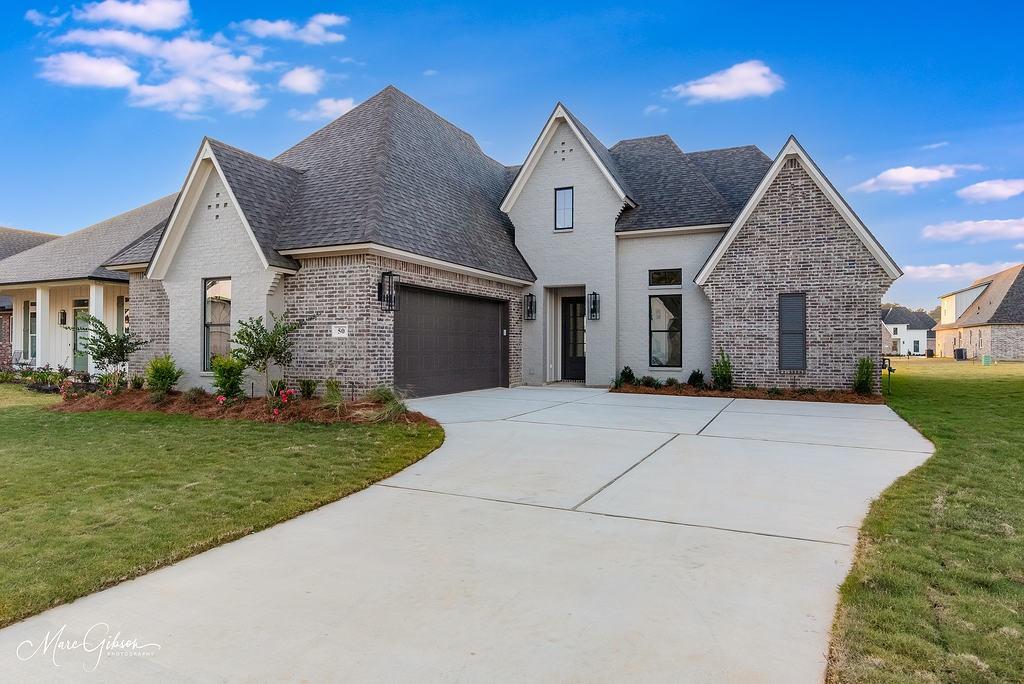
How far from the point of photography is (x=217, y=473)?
614cm

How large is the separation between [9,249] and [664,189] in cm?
2942

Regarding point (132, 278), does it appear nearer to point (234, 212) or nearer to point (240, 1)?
point (234, 212)

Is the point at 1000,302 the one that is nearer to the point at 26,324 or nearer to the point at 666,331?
the point at 666,331

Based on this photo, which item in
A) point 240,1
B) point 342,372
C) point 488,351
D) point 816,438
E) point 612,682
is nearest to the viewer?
point 612,682

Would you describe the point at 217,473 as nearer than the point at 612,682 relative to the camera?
No

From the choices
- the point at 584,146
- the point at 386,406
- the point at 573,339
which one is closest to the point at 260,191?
the point at 386,406

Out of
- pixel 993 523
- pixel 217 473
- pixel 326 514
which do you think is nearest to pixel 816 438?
pixel 993 523

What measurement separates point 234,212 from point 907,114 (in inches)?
720

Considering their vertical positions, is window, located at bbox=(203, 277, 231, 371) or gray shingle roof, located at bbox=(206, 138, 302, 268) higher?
gray shingle roof, located at bbox=(206, 138, 302, 268)

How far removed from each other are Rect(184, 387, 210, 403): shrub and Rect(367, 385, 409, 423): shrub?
152 inches

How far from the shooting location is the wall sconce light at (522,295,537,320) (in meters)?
17.6

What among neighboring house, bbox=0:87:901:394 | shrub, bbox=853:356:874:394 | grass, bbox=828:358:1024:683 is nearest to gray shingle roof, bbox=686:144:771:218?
neighboring house, bbox=0:87:901:394

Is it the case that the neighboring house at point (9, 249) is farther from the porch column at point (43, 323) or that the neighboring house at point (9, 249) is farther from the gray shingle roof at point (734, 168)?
the gray shingle roof at point (734, 168)

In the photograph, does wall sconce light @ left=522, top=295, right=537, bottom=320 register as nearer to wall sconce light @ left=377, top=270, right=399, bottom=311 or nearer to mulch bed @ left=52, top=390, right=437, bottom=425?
wall sconce light @ left=377, top=270, right=399, bottom=311
